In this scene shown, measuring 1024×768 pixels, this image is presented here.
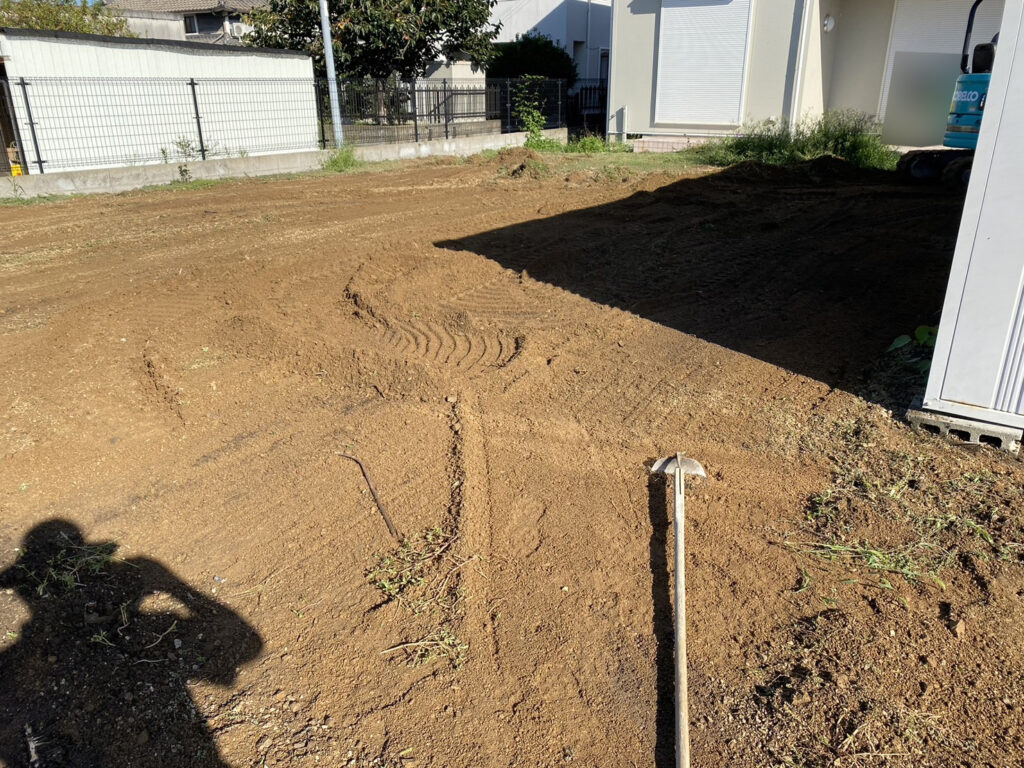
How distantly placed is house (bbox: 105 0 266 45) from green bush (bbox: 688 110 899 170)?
27084 millimetres

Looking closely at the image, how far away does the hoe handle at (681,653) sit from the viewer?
2.50m

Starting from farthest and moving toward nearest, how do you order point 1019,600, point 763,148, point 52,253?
point 763,148 → point 52,253 → point 1019,600

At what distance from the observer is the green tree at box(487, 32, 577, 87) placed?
2741 centimetres

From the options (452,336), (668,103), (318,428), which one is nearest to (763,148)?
(668,103)

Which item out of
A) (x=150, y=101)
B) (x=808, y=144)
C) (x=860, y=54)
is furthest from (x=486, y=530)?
(x=860, y=54)

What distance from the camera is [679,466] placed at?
4.07 metres

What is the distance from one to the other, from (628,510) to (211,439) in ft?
8.45

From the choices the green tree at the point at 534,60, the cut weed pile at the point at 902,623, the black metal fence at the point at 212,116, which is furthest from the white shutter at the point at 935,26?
the cut weed pile at the point at 902,623

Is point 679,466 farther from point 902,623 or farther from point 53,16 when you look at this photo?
point 53,16

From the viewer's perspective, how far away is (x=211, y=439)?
4.59 metres

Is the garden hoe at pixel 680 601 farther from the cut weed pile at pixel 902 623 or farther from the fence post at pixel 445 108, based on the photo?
the fence post at pixel 445 108

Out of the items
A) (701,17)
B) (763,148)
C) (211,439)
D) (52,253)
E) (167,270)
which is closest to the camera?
(211,439)

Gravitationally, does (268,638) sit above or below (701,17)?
below

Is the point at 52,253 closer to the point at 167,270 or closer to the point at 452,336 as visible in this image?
the point at 167,270
